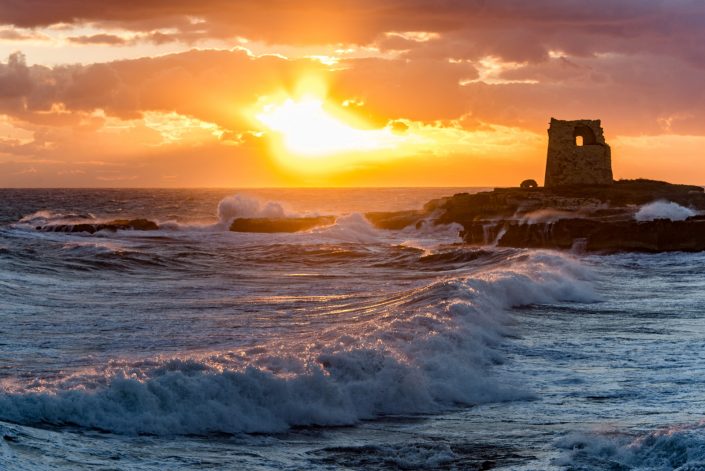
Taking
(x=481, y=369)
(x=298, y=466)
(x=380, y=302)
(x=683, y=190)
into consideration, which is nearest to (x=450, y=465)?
(x=298, y=466)

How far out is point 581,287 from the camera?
870 inches

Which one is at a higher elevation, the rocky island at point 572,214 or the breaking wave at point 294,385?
the rocky island at point 572,214

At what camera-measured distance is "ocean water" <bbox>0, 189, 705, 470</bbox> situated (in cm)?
809

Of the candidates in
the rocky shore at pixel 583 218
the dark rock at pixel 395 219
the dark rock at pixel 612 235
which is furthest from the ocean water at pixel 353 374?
the dark rock at pixel 395 219

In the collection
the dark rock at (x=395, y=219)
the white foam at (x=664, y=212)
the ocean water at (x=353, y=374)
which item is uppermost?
the white foam at (x=664, y=212)

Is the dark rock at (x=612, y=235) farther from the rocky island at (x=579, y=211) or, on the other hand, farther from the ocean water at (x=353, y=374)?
the ocean water at (x=353, y=374)

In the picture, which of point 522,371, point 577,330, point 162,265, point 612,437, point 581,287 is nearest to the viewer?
point 612,437

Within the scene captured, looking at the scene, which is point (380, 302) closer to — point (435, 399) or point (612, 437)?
point (435, 399)

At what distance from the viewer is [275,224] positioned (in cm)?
5169

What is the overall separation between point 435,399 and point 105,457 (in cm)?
432

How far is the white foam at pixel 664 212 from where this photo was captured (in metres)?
37.5

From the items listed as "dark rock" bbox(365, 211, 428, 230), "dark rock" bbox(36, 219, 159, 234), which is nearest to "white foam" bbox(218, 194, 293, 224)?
"dark rock" bbox(36, 219, 159, 234)

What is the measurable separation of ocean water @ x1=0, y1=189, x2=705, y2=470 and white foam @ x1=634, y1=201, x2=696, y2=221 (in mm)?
13630

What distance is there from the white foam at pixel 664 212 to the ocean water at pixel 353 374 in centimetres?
1363
